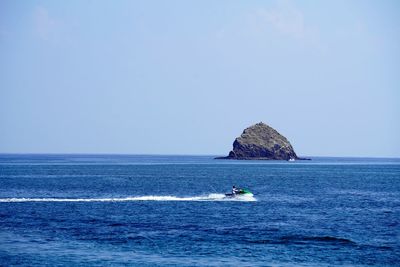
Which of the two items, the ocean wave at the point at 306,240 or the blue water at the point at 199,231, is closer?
the blue water at the point at 199,231

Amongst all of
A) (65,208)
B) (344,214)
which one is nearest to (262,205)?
(344,214)

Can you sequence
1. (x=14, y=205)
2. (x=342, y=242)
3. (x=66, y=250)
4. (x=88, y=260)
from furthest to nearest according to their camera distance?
1. (x=14, y=205)
2. (x=342, y=242)
3. (x=66, y=250)
4. (x=88, y=260)

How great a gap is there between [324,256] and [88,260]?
18.3 metres

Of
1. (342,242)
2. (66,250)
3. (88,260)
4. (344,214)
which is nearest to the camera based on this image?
(88,260)

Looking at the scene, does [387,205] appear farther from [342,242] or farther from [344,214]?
[342,242]

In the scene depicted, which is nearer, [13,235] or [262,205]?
[13,235]

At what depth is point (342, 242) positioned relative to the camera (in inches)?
2078

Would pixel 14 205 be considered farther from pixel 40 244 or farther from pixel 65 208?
pixel 40 244

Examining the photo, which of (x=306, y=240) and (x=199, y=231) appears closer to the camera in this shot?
(x=306, y=240)

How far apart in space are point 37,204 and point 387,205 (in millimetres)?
49927

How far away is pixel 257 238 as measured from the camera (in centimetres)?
5428

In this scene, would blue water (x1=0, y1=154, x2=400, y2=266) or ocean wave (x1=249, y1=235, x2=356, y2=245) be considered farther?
ocean wave (x1=249, y1=235, x2=356, y2=245)

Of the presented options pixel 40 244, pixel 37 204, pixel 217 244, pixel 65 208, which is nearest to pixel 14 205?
pixel 37 204

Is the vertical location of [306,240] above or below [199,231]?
below
